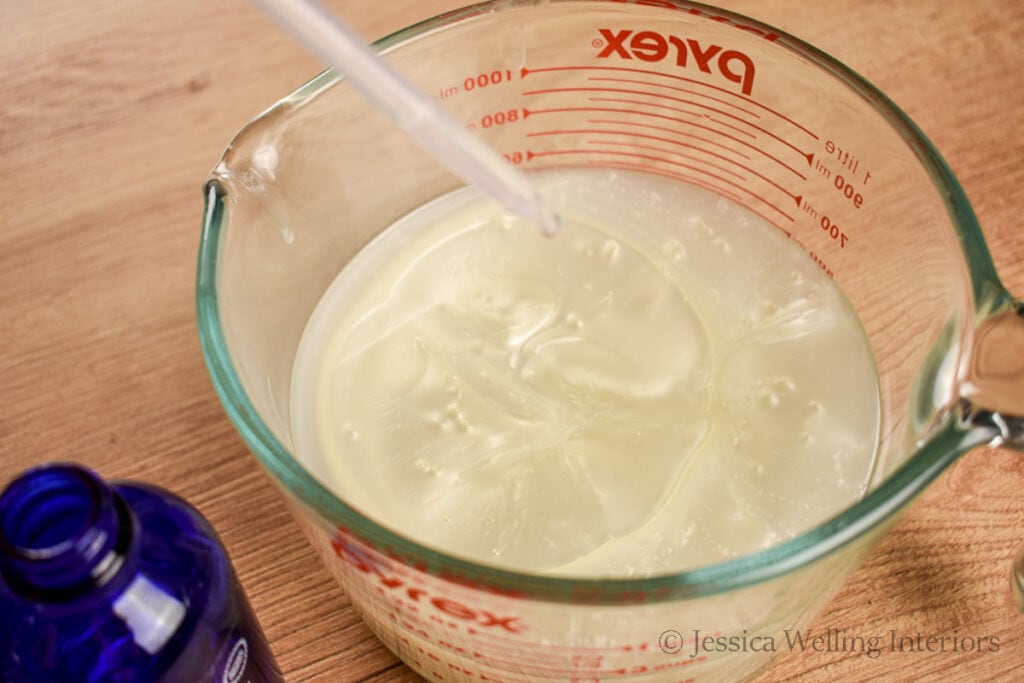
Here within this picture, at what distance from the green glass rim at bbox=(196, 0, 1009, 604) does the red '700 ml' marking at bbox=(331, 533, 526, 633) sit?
0.02m

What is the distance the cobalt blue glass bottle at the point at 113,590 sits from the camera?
60 centimetres

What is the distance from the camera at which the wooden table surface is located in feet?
2.98

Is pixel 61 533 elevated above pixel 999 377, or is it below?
below

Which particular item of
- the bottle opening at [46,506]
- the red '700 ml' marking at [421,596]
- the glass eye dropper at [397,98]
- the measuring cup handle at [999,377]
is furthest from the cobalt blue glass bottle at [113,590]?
the measuring cup handle at [999,377]

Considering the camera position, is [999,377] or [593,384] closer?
[999,377]

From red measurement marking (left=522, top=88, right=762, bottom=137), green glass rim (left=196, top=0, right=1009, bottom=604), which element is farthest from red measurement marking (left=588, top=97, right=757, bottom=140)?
green glass rim (left=196, top=0, right=1009, bottom=604)

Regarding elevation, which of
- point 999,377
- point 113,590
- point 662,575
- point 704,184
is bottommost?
point 113,590

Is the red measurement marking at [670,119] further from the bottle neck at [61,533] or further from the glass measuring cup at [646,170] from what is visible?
the bottle neck at [61,533]

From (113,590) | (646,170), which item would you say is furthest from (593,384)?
(113,590)

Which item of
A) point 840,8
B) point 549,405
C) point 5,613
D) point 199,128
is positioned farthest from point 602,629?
point 840,8

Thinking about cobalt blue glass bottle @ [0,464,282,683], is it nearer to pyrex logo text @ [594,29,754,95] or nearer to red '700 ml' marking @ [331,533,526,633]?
red '700 ml' marking @ [331,533,526,633]

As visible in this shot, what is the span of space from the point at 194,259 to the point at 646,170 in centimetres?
48

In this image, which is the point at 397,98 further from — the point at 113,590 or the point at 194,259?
the point at 194,259

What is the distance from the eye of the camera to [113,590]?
62 cm
